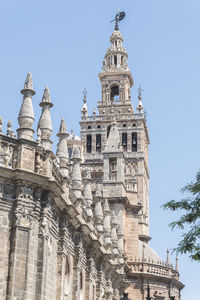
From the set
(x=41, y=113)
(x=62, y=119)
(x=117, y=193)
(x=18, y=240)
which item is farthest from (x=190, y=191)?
(x=117, y=193)

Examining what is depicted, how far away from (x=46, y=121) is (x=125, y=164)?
5096 cm

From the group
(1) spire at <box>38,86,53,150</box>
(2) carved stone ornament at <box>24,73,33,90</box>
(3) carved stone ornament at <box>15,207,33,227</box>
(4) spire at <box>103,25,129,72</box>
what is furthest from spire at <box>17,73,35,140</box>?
(4) spire at <box>103,25,129,72</box>

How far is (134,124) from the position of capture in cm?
7506

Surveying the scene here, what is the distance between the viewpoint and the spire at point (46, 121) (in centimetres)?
2262

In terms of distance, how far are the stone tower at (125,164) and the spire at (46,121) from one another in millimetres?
22739

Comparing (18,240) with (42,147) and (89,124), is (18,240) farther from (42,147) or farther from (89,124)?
(89,124)

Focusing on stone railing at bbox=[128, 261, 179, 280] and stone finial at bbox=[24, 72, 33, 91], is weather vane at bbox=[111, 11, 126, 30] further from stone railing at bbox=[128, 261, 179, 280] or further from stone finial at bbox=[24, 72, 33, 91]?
stone finial at bbox=[24, 72, 33, 91]

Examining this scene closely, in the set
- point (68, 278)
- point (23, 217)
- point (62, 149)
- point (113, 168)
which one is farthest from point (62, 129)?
point (113, 168)

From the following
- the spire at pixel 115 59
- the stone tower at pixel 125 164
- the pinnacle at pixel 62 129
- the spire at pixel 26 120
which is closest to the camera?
the spire at pixel 26 120

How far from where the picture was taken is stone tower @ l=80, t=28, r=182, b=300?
156ft

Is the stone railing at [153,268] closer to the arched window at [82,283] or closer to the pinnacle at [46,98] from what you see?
the arched window at [82,283]

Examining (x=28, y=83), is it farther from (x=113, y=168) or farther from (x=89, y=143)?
(x=89, y=143)

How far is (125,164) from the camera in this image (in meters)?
73.6

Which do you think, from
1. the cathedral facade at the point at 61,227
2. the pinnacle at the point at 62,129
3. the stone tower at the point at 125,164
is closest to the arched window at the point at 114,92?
the stone tower at the point at 125,164
